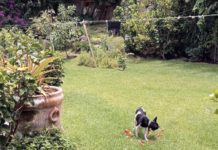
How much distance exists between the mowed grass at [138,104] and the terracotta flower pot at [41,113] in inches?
23.3

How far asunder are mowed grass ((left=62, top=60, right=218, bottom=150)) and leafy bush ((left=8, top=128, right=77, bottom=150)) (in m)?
0.62

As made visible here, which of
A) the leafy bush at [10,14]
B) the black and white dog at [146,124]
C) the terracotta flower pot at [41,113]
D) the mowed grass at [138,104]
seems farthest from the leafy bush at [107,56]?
the terracotta flower pot at [41,113]

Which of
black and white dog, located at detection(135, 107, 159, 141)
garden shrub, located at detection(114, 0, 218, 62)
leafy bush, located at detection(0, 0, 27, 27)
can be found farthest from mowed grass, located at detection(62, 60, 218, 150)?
leafy bush, located at detection(0, 0, 27, 27)

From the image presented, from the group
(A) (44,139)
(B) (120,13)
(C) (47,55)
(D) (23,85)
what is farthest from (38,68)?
(B) (120,13)

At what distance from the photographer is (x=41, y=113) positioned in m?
4.02

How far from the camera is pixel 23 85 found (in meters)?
3.55

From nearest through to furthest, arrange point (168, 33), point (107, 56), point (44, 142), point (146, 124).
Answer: point (44, 142)
point (146, 124)
point (107, 56)
point (168, 33)

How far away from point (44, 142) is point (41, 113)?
32cm

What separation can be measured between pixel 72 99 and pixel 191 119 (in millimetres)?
2237

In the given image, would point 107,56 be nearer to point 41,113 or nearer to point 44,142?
point 41,113

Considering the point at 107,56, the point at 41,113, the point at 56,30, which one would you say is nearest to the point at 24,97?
the point at 41,113

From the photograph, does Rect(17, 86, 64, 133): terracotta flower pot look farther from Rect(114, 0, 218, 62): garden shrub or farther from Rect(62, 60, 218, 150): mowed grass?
Rect(114, 0, 218, 62): garden shrub

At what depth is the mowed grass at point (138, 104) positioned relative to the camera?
16.1 ft

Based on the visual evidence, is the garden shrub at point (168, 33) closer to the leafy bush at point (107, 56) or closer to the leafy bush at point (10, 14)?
the leafy bush at point (107, 56)
